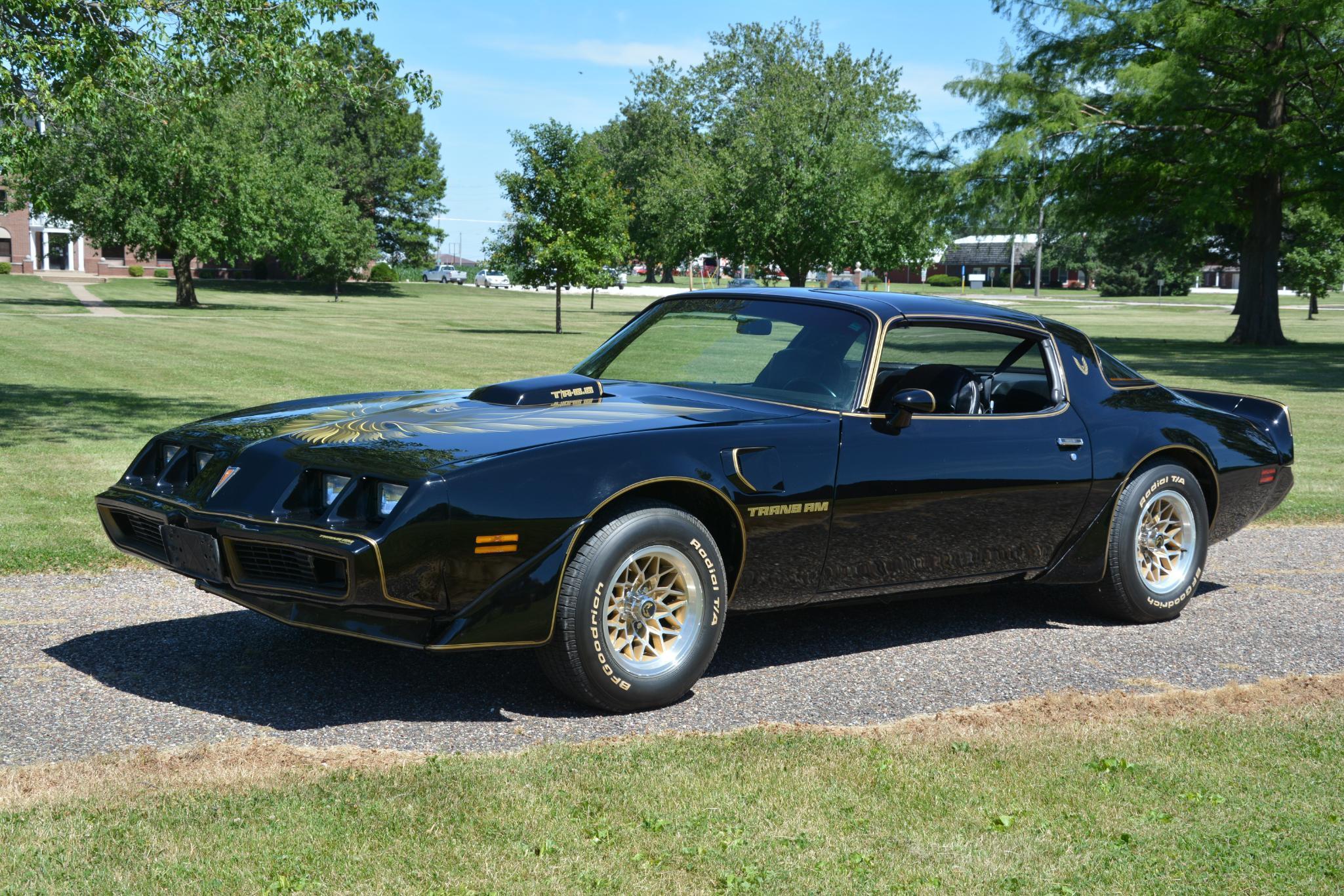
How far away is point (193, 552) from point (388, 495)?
0.81m

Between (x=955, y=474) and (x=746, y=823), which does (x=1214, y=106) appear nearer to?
(x=955, y=474)

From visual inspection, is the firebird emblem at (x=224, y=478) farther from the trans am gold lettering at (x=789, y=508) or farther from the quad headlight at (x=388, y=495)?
the trans am gold lettering at (x=789, y=508)

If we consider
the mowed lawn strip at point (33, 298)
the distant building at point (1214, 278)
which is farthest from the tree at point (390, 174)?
the distant building at point (1214, 278)

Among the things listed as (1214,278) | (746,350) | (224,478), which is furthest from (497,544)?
(1214,278)

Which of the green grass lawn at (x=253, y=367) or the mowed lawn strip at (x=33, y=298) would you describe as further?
the mowed lawn strip at (x=33, y=298)

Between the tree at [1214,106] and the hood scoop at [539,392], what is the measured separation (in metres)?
29.1

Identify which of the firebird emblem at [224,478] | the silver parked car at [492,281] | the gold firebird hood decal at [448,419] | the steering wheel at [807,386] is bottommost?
the firebird emblem at [224,478]

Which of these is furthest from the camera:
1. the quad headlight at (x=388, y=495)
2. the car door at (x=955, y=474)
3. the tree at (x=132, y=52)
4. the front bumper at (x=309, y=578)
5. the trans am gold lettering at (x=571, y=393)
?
the tree at (x=132, y=52)

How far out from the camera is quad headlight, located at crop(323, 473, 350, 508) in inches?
176

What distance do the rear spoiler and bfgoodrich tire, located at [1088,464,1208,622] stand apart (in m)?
0.75

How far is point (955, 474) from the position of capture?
5539 mm

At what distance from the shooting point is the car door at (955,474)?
5301 millimetres

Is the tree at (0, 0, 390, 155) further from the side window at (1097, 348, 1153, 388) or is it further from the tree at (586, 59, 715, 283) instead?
the tree at (586, 59, 715, 283)

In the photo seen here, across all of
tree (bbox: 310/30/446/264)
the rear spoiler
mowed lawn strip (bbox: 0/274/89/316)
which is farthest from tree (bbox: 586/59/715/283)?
the rear spoiler
